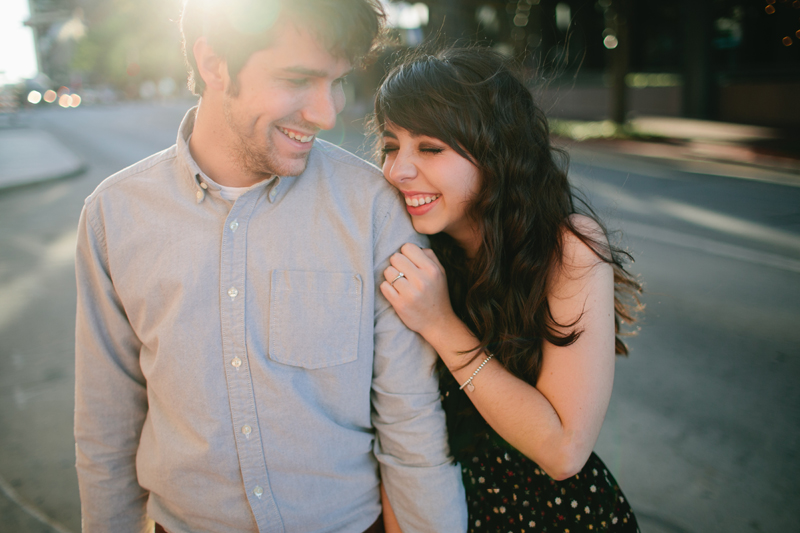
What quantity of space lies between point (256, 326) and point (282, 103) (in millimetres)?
634

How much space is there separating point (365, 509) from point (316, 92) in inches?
48.7

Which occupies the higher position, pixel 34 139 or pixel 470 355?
pixel 34 139

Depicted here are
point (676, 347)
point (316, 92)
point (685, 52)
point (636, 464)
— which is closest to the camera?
point (316, 92)

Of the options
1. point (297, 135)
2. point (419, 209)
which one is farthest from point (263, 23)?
point (419, 209)

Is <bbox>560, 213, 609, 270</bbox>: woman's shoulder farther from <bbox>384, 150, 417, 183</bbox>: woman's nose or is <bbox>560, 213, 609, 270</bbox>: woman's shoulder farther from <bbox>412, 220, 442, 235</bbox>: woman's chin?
<bbox>384, 150, 417, 183</bbox>: woman's nose

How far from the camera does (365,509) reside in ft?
5.41

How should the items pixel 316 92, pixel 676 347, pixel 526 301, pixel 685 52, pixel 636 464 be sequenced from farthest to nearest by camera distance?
pixel 685 52, pixel 676 347, pixel 636 464, pixel 526 301, pixel 316 92

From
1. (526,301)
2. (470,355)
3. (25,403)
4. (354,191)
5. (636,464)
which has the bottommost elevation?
(636,464)

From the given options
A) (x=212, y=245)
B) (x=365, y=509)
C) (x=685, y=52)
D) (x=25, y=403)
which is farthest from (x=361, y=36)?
(x=685, y=52)

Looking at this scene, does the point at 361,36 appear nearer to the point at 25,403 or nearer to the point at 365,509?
the point at 365,509

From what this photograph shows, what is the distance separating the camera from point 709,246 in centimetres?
613

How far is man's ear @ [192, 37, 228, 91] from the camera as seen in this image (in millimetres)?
1651

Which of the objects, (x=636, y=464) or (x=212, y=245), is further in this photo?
(x=636, y=464)

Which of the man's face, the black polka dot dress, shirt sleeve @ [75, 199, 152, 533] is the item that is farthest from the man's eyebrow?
the black polka dot dress
